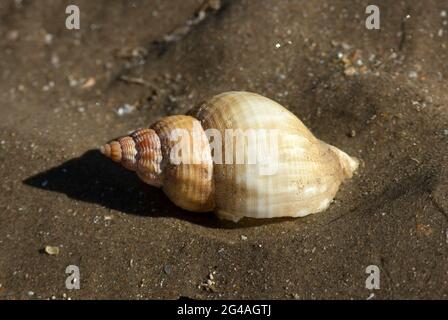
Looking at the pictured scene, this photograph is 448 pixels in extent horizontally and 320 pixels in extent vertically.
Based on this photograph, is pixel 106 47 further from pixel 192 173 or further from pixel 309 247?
pixel 309 247

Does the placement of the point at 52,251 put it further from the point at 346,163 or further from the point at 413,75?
the point at 413,75

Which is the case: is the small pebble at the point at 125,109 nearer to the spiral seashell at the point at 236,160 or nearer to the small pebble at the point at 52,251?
the spiral seashell at the point at 236,160

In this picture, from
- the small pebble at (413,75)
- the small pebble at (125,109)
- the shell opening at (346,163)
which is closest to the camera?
the shell opening at (346,163)

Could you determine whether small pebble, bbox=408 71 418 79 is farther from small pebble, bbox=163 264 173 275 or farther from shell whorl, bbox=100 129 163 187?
small pebble, bbox=163 264 173 275

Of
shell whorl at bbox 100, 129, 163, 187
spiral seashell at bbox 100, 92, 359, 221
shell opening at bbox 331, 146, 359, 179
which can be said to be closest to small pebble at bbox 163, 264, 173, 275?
spiral seashell at bbox 100, 92, 359, 221

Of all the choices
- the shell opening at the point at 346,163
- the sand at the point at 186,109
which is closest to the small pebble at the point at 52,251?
the sand at the point at 186,109

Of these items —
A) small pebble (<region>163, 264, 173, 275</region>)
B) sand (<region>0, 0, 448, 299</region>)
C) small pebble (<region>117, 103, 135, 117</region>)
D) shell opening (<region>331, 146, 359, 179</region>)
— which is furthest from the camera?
small pebble (<region>117, 103, 135, 117</region>)
